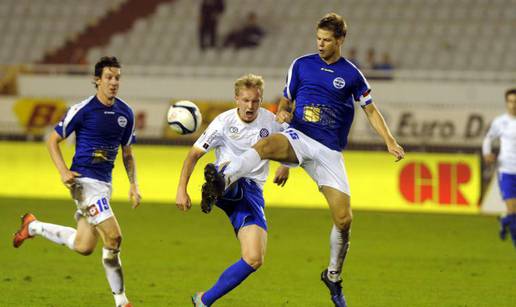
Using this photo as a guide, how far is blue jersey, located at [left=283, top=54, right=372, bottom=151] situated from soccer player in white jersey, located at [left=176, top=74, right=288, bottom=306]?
0.25 m

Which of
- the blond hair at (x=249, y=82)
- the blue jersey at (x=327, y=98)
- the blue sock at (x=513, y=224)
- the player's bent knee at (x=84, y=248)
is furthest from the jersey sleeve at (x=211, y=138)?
the blue sock at (x=513, y=224)

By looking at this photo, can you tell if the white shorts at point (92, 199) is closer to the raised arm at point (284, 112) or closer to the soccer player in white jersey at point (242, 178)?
the soccer player in white jersey at point (242, 178)

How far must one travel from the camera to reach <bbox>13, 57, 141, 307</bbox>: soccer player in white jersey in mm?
7664

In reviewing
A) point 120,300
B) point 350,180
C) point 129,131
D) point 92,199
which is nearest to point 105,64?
point 129,131

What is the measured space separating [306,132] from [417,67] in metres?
14.4

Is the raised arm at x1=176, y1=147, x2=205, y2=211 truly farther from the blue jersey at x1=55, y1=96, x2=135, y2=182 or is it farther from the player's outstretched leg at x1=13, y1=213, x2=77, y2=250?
the player's outstretched leg at x1=13, y1=213, x2=77, y2=250

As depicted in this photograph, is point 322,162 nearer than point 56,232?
Yes

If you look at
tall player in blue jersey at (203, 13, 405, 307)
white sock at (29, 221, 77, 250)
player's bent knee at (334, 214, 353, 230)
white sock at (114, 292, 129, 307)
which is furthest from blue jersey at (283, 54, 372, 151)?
white sock at (29, 221, 77, 250)

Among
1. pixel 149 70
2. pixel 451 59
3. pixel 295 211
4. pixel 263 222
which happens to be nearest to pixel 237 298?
pixel 263 222

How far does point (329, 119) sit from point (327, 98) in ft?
0.52

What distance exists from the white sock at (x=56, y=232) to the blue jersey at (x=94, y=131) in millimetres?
592

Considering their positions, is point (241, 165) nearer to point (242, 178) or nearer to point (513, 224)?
point (242, 178)

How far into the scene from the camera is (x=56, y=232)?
8438 mm

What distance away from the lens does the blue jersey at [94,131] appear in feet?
25.9
